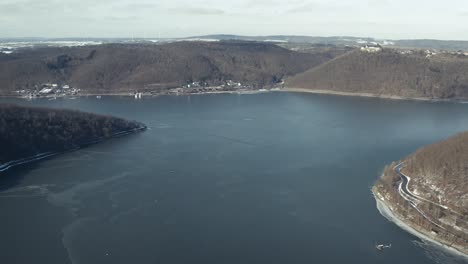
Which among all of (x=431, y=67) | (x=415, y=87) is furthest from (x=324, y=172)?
(x=431, y=67)

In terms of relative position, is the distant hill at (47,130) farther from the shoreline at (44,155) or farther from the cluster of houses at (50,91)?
the cluster of houses at (50,91)

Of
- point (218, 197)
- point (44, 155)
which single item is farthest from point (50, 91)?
point (218, 197)

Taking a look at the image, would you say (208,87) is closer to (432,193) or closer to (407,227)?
(432,193)

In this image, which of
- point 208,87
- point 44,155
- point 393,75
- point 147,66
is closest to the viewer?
point 44,155

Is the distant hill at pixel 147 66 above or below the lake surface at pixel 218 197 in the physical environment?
above

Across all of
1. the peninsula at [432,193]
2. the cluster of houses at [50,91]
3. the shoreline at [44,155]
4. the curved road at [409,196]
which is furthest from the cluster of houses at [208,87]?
the curved road at [409,196]

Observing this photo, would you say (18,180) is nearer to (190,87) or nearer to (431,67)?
(190,87)
